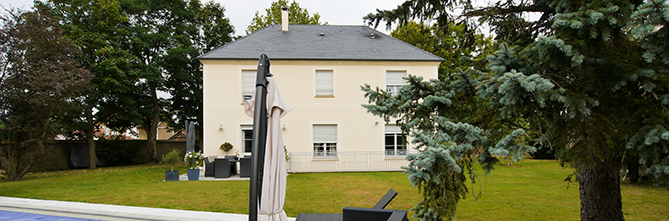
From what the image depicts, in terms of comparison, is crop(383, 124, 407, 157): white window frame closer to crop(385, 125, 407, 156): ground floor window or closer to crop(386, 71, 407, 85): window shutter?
crop(385, 125, 407, 156): ground floor window

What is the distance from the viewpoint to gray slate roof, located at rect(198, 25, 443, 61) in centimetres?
1575

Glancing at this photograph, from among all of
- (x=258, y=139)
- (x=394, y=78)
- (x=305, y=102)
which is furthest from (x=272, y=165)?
(x=394, y=78)

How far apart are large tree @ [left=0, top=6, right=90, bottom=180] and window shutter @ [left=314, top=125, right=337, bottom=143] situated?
901cm

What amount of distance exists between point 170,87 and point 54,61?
1047 cm

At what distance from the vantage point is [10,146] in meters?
13.2

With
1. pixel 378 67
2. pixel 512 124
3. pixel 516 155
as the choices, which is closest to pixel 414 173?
pixel 516 155

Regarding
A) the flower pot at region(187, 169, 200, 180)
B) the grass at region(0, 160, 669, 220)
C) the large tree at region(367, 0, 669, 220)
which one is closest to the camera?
the large tree at region(367, 0, 669, 220)

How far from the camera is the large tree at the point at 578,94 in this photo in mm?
2709

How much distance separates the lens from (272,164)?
408 cm

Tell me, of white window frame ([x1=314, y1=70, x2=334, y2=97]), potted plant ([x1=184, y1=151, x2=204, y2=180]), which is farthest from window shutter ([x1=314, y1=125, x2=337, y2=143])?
potted plant ([x1=184, y1=151, x2=204, y2=180])

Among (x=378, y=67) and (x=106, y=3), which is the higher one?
(x=106, y=3)

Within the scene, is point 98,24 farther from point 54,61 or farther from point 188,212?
point 188,212

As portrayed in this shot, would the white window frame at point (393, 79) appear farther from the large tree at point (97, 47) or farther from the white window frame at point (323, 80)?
the large tree at point (97, 47)

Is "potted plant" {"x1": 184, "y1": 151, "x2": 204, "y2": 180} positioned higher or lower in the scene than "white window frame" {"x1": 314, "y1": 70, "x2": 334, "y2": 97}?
lower
